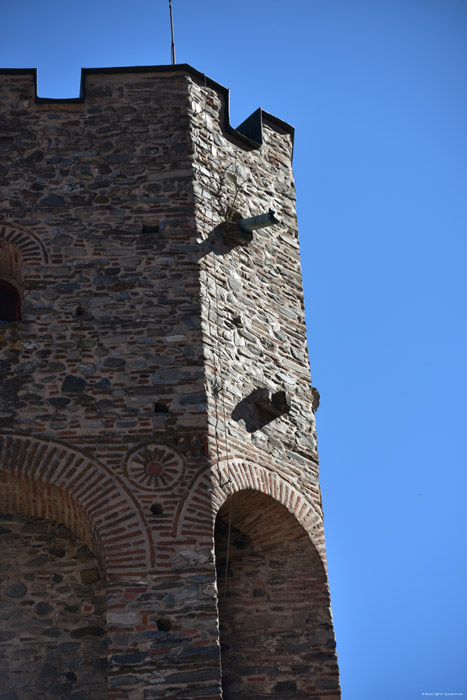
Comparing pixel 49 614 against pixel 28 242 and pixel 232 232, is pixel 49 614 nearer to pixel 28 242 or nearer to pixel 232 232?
pixel 28 242

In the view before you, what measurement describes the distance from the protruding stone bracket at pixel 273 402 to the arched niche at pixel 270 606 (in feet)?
2.98

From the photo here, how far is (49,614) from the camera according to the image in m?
11.9

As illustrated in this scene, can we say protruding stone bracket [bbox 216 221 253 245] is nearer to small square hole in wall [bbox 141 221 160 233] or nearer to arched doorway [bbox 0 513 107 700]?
small square hole in wall [bbox 141 221 160 233]

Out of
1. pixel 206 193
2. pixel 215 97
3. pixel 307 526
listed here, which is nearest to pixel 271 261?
pixel 206 193

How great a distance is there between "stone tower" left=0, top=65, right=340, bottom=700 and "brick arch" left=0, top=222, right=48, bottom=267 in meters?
0.02

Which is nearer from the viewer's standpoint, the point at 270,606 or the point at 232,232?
the point at 270,606

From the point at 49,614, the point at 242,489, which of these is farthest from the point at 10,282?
the point at 49,614

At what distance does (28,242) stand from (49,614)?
376 cm

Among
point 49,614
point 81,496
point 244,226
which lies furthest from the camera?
point 244,226

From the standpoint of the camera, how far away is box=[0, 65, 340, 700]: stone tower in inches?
455

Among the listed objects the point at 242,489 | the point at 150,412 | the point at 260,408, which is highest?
the point at 260,408

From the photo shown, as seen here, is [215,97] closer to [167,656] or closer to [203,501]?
[203,501]

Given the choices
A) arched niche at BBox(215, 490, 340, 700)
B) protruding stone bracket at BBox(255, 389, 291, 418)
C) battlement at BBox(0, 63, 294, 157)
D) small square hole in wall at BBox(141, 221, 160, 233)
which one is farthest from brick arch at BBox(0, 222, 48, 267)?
arched niche at BBox(215, 490, 340, 700)

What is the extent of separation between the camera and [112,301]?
509 inches
